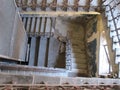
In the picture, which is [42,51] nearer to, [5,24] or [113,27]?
[113,27]

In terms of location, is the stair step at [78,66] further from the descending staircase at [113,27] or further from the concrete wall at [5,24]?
the concrete wall at [5,24]

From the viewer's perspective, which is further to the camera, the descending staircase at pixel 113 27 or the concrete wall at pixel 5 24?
the descending staircase at pixel 113 27

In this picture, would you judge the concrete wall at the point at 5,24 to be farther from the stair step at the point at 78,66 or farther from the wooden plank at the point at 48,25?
the stair step at the point at 78,66

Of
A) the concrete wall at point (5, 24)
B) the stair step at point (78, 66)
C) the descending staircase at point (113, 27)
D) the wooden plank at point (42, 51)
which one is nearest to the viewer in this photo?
the concrete wall at point (5, 24)

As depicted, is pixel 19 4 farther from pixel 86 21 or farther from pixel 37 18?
pixel 86 21

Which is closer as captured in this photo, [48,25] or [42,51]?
[42,51]

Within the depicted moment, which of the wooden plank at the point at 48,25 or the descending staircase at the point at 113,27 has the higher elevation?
the wooden plank at the point at 48,25

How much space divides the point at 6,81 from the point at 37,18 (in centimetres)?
389

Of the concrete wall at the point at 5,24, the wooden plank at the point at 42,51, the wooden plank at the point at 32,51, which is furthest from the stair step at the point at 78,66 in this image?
the concrete wall at the point at 5,24

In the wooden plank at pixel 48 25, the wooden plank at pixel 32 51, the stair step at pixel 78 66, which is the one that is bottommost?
the stair step at pixel 78 66

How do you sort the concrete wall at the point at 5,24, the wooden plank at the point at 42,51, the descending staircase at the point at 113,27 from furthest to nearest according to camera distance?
the wooden plank at the point at 42,51 < the descending staircase at the point at 113,27 < the concrete wall at the point at 5,24

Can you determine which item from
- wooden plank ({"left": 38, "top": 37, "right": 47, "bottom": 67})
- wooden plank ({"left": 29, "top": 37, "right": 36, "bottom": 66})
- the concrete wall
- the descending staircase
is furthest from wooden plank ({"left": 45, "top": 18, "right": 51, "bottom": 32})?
the concrete wall

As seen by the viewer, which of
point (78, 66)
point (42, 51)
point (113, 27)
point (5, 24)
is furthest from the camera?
point (78, 66)

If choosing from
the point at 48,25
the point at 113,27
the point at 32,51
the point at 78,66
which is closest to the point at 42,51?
the point at 32,51
